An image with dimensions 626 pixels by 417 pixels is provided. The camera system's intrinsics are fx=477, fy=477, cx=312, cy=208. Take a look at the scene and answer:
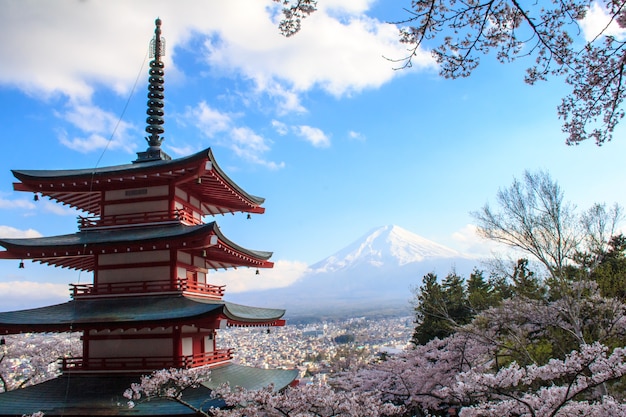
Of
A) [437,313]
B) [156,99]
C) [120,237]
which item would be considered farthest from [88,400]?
[437,313]

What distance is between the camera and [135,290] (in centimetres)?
1018

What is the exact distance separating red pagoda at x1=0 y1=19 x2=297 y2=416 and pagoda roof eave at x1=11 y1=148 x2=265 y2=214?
0.02m

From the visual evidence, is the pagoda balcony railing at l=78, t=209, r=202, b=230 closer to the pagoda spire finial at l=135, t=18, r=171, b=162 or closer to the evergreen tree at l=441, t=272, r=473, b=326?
the pagoda spire finial at l=135, t=18, r=171, b=162

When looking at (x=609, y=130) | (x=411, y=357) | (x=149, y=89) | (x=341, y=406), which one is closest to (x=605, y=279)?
(x=411, y=357)

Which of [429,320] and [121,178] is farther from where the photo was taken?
[429,320]

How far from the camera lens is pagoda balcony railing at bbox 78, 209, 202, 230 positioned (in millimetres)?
10688

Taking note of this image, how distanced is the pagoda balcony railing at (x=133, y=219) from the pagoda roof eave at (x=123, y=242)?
0.15 metres

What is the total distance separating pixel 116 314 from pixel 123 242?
4.84 ft

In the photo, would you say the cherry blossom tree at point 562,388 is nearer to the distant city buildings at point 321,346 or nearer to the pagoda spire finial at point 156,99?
the distant city buildings at point 321,346

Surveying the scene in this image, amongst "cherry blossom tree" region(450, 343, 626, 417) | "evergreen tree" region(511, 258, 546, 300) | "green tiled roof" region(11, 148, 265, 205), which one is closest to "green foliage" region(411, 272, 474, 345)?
"evergreen tree" region(511, 258, 546, 300)

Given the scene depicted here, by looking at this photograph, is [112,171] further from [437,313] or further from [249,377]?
[437,313]

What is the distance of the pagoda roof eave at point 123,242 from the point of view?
9.69 m

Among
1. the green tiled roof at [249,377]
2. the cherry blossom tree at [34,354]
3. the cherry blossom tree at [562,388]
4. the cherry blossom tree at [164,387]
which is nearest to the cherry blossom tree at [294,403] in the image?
the cherry blossom tree at [164,387]

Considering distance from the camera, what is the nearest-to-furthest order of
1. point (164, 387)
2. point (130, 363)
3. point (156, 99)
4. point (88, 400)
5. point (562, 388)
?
point (562, 388) < point (164, 387) < point (88, 400) < point (130, 363) < point (156, 99)
